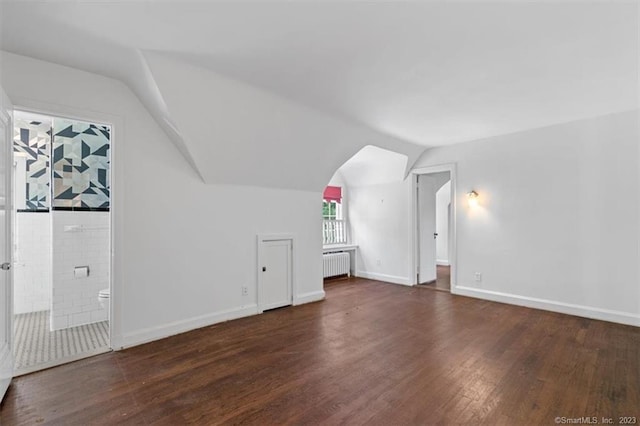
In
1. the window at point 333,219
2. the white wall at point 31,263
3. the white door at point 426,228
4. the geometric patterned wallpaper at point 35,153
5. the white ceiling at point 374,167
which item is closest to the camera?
the white wall at point 31,263

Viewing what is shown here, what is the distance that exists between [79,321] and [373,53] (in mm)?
4484

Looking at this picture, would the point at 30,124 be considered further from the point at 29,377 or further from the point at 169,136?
the point at 29,377

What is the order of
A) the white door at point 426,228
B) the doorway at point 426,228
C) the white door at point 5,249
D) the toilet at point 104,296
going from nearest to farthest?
the white door at point 5,249 < the toilet at point 104,296 < the doorway at point 426,228 < the white door at point 426,228

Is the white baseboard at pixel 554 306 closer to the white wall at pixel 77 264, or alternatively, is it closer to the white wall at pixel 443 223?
the white wall at pixel 443 223

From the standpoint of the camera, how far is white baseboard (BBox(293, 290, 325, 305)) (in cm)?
457

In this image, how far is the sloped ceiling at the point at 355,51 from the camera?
1978 mm

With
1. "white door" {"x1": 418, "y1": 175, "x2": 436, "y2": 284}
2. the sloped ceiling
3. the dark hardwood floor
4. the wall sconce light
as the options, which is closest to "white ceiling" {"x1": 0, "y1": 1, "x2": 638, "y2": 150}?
the sloped ceiling

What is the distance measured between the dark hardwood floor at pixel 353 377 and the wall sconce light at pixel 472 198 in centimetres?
188

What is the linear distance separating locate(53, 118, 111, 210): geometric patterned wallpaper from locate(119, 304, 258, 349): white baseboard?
6.35 feet

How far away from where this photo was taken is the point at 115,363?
106 inches

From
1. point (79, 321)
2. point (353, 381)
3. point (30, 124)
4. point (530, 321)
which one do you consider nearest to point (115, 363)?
point (79, 321)

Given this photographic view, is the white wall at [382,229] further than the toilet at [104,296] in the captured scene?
Yes

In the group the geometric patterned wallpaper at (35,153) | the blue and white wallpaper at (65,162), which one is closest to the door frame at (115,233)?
the blue and white wallpaper at (65,162)

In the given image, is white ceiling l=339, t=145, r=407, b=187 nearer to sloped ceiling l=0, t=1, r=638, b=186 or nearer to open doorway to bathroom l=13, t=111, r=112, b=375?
sloped ceiling l=0, t=1, r=638, b=186
